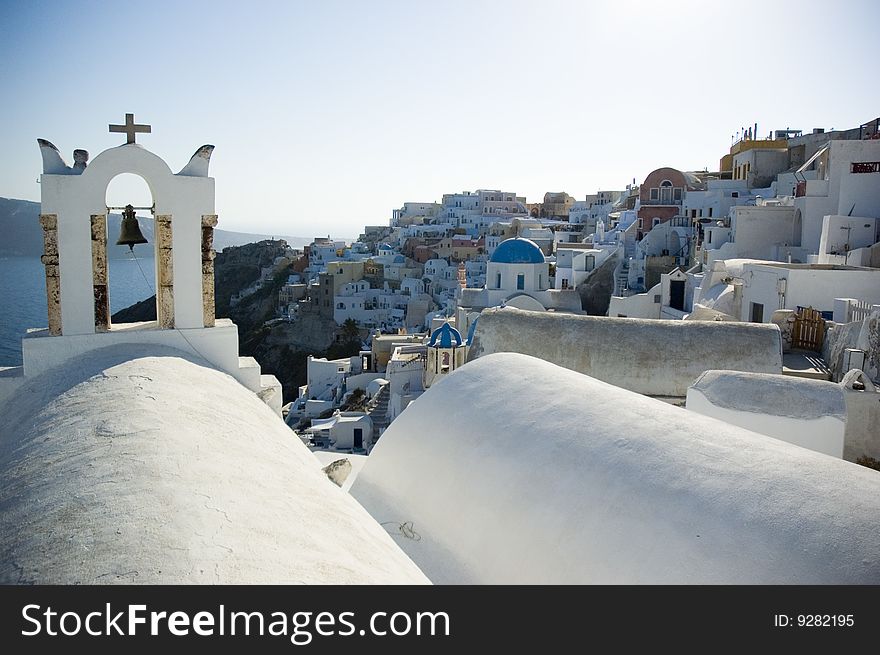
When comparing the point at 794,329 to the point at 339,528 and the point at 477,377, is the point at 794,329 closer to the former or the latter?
the point at 477,377

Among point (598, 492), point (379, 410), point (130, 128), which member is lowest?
point (379, 410)

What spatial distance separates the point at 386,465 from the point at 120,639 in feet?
13.0

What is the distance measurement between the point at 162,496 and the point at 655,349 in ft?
24.5

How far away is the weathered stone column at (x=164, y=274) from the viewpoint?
17.6 feet

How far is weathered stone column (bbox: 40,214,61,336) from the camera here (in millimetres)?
5070

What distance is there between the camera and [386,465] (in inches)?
236

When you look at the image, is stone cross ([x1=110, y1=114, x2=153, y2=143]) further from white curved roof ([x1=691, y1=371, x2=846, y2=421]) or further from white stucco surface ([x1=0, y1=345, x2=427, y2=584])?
white curved roof ([x1=691, y1=371, x2=846, y2=421])

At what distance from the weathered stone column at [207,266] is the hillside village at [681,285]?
4469 mm

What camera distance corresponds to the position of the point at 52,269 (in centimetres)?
511

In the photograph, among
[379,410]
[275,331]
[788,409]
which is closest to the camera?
[788,409]

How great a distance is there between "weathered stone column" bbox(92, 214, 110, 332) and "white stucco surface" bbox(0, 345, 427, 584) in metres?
0.83

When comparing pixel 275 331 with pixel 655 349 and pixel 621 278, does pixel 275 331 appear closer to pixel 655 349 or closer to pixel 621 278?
pixel 621 278

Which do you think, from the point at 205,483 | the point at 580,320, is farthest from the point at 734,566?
the point at 580,320

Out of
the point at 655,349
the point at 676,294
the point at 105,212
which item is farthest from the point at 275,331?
the point at 105,212
